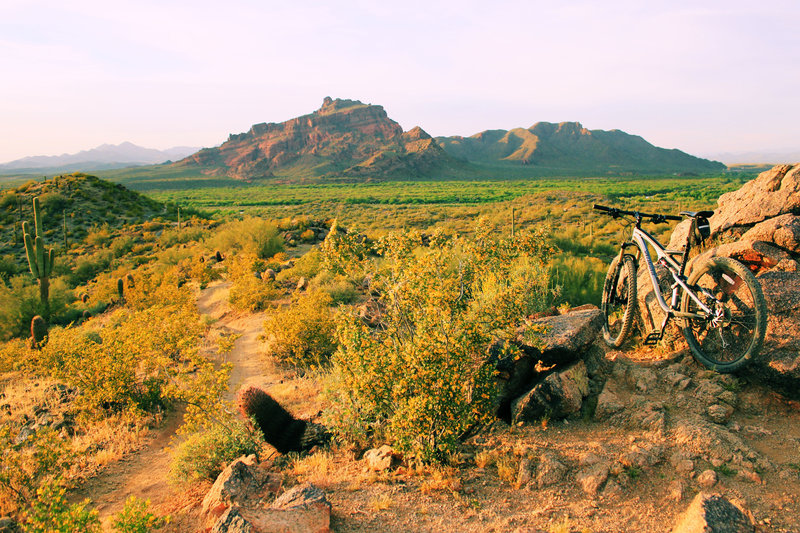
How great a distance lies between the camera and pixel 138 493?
514 cm

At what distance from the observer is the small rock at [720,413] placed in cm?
407

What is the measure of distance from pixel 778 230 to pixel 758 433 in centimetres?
217

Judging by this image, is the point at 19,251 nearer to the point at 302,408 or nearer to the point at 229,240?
the point at 229,240

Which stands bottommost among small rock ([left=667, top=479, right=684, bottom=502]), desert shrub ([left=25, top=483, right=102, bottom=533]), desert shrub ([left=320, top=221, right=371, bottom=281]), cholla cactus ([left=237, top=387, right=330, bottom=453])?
cholla cactus ([left=237, top=387, right=330, bottom=453])

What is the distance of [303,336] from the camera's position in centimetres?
880

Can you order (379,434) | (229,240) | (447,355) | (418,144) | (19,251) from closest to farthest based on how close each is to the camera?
1. (447,355)
2. (379,434)
3. (229,240)
4. (19,251)
5. (418,144)

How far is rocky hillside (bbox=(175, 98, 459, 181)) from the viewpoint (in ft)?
445

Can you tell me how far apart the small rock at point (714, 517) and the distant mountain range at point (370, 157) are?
4843 inches

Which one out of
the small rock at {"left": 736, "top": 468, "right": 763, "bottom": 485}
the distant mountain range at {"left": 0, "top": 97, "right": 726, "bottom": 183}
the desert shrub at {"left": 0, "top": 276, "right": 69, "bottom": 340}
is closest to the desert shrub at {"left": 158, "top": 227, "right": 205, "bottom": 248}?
the desert shrub at {"left": 0, "top": 276, "right": 69, "bottom": 340}

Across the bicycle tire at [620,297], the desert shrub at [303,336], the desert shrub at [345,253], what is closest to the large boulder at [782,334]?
the bicycle tire at [620,297]

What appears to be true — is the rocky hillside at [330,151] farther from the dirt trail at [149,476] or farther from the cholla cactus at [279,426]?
the cholla cactus at [279,426]

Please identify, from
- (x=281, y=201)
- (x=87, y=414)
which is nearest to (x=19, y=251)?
(x=87, y=414)

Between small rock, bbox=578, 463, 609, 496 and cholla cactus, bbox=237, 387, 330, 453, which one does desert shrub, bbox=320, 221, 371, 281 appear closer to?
cholla cactus, bbox=237, 387, 330, 453

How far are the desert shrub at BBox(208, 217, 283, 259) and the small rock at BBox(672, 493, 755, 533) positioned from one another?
1867 centimetres
